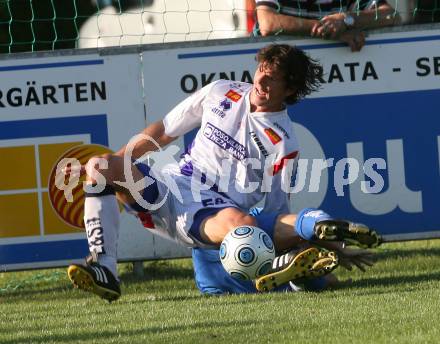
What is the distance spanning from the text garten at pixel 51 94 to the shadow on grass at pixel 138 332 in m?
2.79

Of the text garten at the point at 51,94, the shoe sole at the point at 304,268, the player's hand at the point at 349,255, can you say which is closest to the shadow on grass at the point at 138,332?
the shoe sole at the point at 304,268

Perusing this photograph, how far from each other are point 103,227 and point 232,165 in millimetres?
891

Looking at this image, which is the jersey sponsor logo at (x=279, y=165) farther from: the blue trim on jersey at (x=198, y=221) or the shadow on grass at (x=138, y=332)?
the shadow on grass at (x=138, y=332)

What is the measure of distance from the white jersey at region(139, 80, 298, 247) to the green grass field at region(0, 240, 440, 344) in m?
0.51

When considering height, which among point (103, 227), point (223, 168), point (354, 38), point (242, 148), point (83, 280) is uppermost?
point (354, 38)

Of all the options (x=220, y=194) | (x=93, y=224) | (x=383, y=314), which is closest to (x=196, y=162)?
(x=220, y=194)

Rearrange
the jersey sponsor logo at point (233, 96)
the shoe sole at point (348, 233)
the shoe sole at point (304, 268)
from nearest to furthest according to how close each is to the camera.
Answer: the shoe sole at point (348, 233) < the shoe sole at point (304, 268) < the jersey sponsor logo at point (233, 96)

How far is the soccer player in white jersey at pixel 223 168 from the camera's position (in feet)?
21.6

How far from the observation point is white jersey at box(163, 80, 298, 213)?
22.2 ft

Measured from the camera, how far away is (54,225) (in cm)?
794

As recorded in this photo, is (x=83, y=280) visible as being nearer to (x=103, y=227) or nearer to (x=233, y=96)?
(x=103, y=227)

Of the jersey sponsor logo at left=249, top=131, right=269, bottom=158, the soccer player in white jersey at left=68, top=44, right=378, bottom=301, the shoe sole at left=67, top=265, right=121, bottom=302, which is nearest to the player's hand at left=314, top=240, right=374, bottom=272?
the soccer player in white jersey at left=68, top=44, right=378, bottom=301

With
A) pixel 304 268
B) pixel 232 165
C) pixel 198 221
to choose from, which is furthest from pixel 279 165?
pixel 304 268

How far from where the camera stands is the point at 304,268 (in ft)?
20.3
